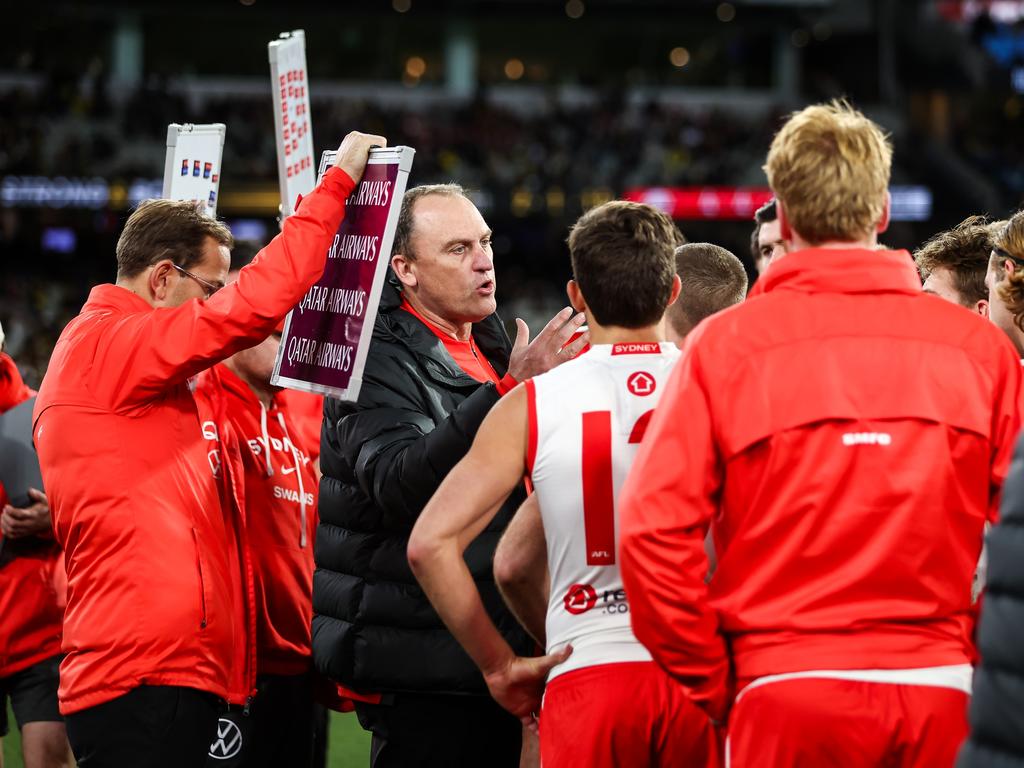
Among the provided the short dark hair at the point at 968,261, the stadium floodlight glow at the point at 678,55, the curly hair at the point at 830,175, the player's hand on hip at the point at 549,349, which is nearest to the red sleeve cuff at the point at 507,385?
the player's hand on hip at the point at 549,349

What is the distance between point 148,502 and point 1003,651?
93.7 inches

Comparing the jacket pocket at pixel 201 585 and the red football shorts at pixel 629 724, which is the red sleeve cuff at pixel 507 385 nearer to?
the red football shorts at pixel 629 724

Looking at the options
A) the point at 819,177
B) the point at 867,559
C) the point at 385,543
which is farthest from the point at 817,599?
the point at 385,543

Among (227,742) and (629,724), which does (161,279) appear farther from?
(629,724)

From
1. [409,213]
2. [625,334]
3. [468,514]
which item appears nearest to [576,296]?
[625,334]

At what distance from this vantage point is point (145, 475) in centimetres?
352

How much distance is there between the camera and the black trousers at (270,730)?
167 inches

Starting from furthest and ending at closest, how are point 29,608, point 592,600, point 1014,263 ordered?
point 29,608, point 1014,263, point 592,600

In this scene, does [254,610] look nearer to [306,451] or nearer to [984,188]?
[306,451]

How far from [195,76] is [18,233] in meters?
7.19

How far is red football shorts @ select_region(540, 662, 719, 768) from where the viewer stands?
259 cm

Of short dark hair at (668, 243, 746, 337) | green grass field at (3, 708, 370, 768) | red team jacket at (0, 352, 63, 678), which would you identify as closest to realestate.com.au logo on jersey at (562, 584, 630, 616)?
short dark hair at (668, 243, 746, 337)

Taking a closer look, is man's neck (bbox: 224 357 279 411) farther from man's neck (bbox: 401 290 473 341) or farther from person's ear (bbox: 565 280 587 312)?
person's ear (bbox: 565 280 587 312)

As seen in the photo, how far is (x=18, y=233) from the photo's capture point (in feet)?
86.5
